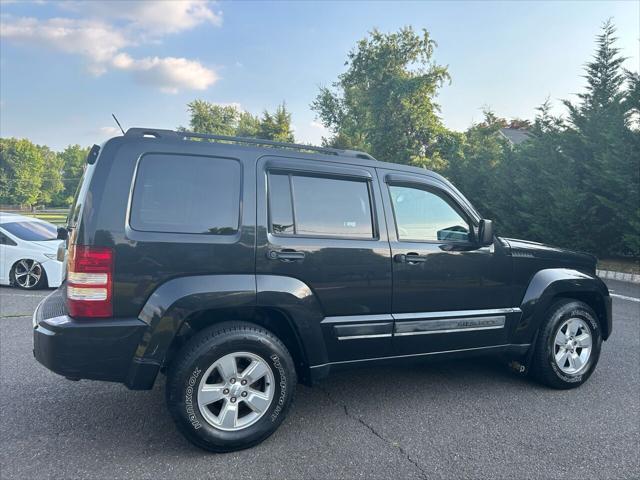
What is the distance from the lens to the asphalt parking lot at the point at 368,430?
2.51 meters

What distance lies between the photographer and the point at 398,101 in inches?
1198

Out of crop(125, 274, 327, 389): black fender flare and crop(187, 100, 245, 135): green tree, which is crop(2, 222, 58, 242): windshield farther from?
crop(187, 100, 245, 135): green tree

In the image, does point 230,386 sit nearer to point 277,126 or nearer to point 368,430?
point 368,430

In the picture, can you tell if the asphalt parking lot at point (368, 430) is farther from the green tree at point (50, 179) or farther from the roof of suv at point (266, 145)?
the green tree at point (50, 179)

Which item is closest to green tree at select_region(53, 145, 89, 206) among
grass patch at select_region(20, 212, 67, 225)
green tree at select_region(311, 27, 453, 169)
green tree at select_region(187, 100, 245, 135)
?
green tree at select_region(187, 100, 245, 135)

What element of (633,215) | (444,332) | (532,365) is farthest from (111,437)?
(633,215)

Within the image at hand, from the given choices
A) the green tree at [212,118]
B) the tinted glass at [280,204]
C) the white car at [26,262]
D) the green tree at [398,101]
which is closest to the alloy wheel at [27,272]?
the white car at [26,262]

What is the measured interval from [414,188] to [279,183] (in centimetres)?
114

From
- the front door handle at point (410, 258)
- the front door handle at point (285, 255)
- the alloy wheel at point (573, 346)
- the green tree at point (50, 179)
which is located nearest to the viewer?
the front door handle at point (285, 255)

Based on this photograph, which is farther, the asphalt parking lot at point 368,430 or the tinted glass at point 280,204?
the tinted glass at point 280,204

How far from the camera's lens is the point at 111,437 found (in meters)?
2.80

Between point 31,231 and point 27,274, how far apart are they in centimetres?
92

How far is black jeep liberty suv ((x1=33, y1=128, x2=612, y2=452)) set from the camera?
2441 mm

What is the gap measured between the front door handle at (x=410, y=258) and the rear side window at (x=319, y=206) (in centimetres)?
25
